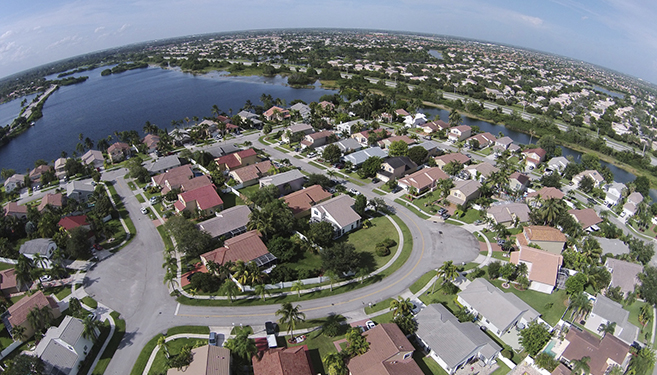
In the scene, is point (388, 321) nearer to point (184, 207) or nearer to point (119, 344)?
point (119, 344)

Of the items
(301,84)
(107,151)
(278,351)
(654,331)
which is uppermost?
(301,84)

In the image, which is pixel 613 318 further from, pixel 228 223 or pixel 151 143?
pixel 151 143

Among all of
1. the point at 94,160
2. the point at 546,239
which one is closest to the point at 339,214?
the point at 546,239

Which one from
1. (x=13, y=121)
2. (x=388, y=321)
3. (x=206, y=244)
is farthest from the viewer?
(x=13, y=121)

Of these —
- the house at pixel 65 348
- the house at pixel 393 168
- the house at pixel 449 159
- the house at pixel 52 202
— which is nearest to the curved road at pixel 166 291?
the house at pixel 65 348

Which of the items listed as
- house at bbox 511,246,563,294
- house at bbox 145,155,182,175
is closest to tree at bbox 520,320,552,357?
house at bbox 511,246,563,294

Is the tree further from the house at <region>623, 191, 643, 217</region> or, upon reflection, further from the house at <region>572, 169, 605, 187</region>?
the house at <region>572, 169, 605, 187</region>

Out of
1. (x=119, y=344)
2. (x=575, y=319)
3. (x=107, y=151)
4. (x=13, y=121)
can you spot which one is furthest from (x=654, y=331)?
(x=13, y=121)
